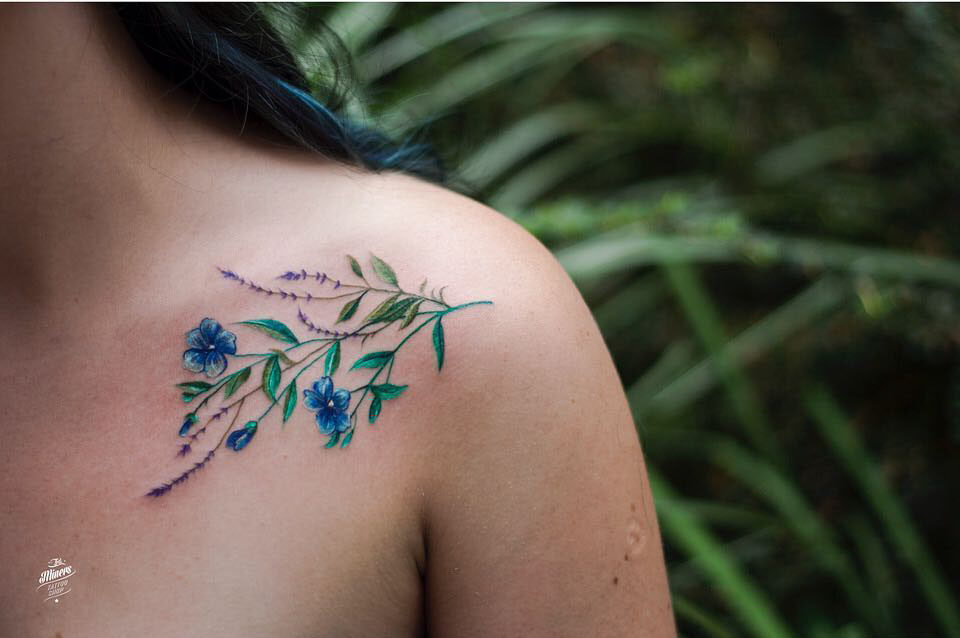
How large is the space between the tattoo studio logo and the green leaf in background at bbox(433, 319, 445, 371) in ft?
1.19

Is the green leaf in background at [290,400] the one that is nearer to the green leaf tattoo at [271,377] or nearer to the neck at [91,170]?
the green leaf tattoo at [271,377]

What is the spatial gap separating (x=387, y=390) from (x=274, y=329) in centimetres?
12

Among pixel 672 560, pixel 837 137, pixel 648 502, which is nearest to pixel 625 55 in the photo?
pixel 837 137

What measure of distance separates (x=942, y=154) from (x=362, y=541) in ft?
4.58

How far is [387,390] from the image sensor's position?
818mm

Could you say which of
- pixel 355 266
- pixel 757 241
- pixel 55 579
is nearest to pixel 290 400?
pixel 355 266

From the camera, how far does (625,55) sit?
99.4 inches

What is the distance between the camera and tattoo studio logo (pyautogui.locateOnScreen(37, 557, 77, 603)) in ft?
2.67

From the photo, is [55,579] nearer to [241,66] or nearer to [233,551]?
[233,551]

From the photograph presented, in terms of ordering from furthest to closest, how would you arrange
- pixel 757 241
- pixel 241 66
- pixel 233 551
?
pixel 757 241
pixel 241 66
pixel 233 551

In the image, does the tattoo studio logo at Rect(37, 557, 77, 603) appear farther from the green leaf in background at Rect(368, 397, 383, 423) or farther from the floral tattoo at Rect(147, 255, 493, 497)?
the green leaf in background at Rect(368, 397, 383, 423)

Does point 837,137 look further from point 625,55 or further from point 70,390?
point 70,390

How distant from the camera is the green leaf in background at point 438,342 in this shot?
2.69 feet

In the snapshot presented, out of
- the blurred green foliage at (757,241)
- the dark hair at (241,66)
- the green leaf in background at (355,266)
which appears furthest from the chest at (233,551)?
the blurred green foliage at (757,241)
